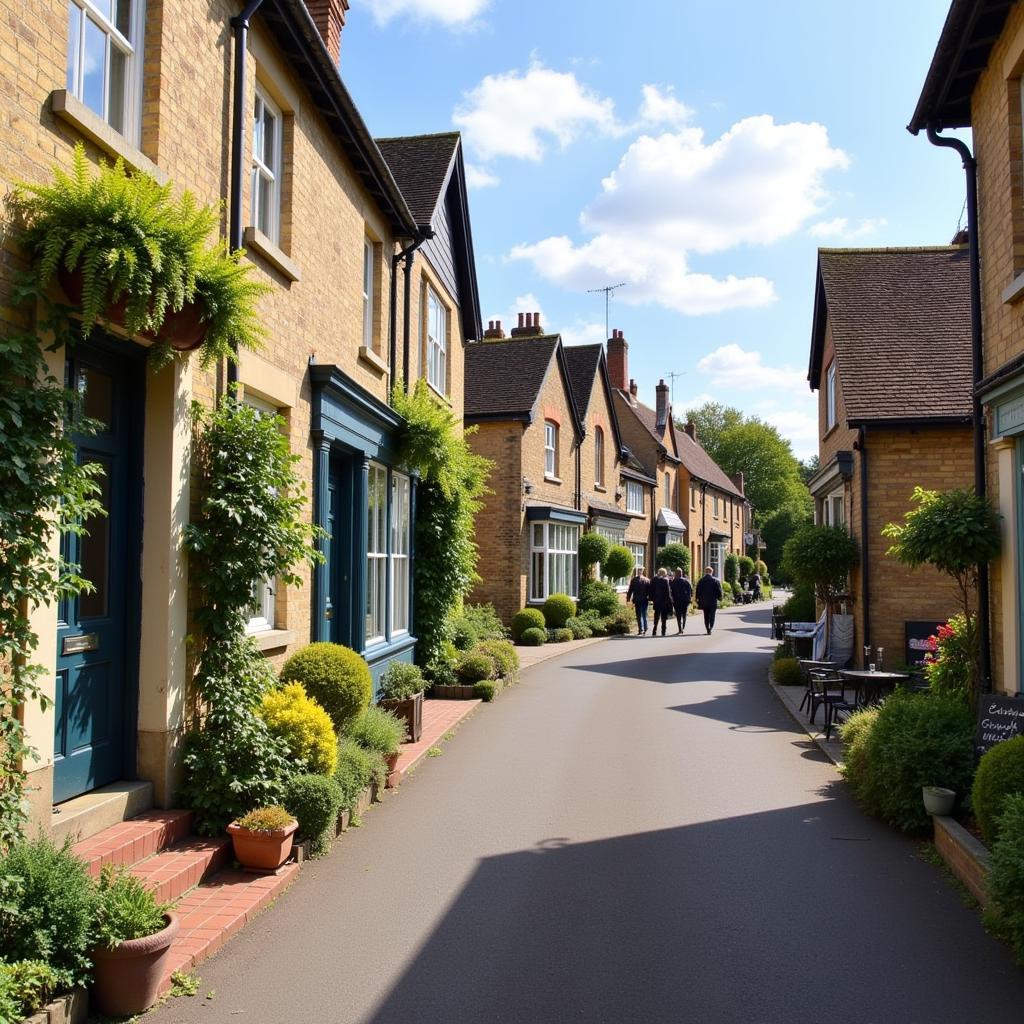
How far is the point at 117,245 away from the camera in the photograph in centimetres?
461

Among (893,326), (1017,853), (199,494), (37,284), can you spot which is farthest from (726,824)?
(893,326)

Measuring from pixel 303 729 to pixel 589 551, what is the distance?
67.7 ft

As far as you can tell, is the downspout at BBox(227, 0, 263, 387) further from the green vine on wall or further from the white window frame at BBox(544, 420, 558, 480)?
the white window frame at BBox(544, 420, 558, 480)

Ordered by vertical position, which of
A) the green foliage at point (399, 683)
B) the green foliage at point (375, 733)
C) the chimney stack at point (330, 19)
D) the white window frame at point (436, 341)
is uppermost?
the chimney stack at point (330, 19)

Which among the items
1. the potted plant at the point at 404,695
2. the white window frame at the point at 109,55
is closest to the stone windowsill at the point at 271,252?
the white window frame at the point at 109,55

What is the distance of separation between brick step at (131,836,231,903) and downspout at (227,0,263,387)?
3293mm

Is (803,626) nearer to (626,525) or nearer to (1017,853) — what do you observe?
(1017,853)

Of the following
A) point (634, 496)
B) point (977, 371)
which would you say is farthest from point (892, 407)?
point (634, 496)

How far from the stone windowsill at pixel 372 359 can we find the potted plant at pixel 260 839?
6295 mm

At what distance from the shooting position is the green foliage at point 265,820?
18.6ft

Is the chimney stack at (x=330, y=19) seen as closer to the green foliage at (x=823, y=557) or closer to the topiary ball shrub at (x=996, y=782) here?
the green foliage at (x=823, y=557)

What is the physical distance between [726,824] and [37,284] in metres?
6.08

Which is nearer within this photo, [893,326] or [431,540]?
[431,540]

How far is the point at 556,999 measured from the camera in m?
4.27
